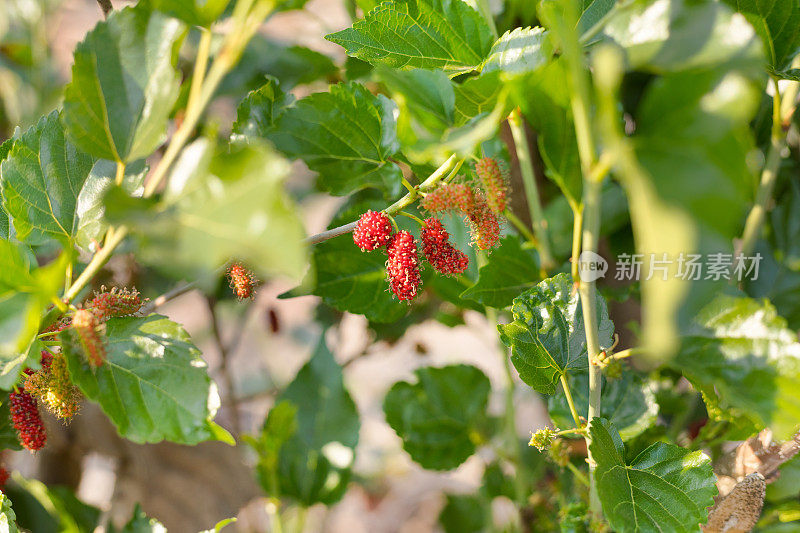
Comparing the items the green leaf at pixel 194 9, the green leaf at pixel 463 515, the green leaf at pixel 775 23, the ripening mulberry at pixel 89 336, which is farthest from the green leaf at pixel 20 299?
the green leaf at pixel 463 515

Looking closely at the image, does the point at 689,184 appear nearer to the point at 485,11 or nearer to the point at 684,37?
the point at 684,37

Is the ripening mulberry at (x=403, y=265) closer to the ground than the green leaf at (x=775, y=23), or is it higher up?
closer to the ground

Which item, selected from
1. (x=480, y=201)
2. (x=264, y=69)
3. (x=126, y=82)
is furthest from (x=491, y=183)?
(x=264, y=69)

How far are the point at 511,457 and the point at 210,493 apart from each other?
41cm

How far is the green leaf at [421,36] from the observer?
1.32 feet

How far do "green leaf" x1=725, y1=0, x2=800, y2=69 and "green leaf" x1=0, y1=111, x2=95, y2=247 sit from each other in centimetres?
47

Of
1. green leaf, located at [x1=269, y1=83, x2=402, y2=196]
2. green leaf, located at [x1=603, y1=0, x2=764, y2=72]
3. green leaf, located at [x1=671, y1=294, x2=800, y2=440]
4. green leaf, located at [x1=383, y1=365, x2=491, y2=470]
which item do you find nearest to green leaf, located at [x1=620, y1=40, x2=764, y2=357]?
green leaf, located at [x1=603, y1=0, x2=764, y2=72]

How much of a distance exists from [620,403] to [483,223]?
22 cm

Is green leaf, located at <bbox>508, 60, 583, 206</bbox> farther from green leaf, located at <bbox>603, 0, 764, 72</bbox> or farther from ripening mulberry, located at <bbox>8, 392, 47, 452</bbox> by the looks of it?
ripening mulberry, located at <bbox>8, 392, 47, 452</bbox>

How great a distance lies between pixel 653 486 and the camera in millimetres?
396

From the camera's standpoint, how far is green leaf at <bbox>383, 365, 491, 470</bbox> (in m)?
0.66

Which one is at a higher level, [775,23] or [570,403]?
[775,23]

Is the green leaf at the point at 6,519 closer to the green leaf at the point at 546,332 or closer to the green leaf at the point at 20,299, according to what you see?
the green leaf at the point at 20,299

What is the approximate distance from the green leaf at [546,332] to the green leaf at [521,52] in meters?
0.15
